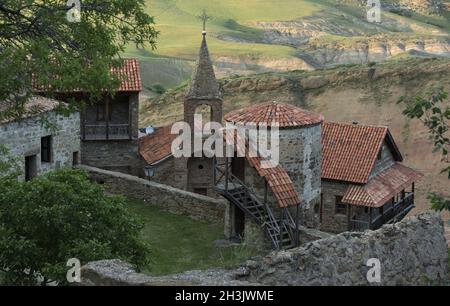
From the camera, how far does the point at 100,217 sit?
53.3ft

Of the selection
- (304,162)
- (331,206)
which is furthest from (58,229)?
(331,206)

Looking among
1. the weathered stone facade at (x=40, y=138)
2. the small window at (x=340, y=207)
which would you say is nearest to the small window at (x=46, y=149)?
the weathered stone facade at (x=40, y=138)

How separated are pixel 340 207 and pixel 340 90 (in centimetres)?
2995

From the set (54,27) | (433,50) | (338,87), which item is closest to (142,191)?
(54,27)

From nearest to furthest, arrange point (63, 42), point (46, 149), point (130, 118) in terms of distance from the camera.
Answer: point (63, 42)
point (46, 149)
point (130, 118)

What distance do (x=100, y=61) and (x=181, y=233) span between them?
1371 cm

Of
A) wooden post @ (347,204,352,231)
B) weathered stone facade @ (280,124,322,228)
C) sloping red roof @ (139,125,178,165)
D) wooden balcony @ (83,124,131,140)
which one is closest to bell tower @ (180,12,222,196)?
sloping red roof @ (139,125,178,165)

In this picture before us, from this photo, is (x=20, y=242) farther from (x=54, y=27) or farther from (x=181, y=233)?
(x=181, y=233)

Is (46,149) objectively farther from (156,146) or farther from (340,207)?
(340,207)

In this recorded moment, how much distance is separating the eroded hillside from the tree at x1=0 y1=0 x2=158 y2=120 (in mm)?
41572

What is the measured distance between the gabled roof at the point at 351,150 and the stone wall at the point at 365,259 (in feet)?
63.1

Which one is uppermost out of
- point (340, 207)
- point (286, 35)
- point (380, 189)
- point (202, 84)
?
point (286, 35)

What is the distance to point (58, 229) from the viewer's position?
15.6 metres

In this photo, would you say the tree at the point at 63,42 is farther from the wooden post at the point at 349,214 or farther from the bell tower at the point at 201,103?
the bell tower at the point at 201,103
